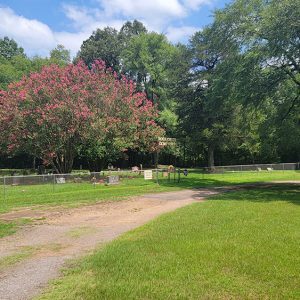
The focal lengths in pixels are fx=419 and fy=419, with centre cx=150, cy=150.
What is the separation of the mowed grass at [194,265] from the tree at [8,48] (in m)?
75.0

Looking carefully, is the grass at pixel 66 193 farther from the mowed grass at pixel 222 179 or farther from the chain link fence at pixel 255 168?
the chain link fence at pixel 255 168

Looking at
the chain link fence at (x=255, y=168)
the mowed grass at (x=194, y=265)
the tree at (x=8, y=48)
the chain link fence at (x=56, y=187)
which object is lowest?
the mowed grass at (x=194, y=265)

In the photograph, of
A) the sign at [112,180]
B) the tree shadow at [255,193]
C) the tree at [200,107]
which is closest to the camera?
the tree shadow at [255,193]

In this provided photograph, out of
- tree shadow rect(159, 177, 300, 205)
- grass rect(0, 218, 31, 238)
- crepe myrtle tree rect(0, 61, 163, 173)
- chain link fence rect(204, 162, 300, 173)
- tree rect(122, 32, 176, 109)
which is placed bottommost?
grass rect(0, 218, 31, 238)

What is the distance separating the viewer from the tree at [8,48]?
78.6m

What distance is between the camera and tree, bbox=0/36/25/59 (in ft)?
258

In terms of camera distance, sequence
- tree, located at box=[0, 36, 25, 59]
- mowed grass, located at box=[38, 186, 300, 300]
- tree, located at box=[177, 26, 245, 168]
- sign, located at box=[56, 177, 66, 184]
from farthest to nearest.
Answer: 1. tree, located at box=[0, 36, 25, 59]
2. tree, located at box=[177, 26, 245, 168]
3. sign, located at box=[56, 177, 66, 184]
4. mowed grass, located at box=[38, 186, 300, 300]

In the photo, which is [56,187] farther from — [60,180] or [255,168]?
[255,168]

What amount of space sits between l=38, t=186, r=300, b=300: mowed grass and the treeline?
43.2ft

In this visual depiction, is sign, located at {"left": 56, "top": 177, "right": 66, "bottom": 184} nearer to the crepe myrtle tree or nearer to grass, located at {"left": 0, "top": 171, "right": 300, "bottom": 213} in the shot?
grass, located at {"left": 0, "top": 171, "right": 300, "bottom": 213}

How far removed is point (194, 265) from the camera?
7.01 metres

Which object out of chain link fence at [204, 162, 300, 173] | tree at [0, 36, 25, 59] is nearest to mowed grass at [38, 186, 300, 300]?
chain link fence at [204, 162, 300, 173]

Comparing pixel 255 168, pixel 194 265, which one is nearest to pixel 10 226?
pixel 194 265

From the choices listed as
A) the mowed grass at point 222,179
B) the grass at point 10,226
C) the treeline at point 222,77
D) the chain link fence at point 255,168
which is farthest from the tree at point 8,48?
the grass at point 10,226
